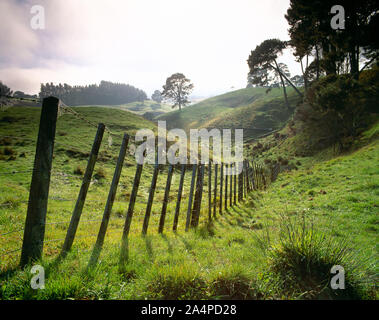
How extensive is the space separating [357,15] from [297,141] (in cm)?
1727

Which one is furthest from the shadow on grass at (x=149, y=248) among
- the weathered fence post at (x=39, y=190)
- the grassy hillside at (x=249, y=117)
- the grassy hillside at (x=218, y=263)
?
the grassy hillside at (x=249, y=117)

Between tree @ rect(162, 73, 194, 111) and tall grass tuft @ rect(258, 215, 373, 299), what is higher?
tree @ rect(162, 73, 194, 111)

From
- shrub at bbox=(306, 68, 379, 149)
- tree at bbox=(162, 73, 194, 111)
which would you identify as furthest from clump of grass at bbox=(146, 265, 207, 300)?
tree at bbox=(162, 73, 194, 111)

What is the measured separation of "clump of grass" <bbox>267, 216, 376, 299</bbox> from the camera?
252 centimetres

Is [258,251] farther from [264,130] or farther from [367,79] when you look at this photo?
[264,130]

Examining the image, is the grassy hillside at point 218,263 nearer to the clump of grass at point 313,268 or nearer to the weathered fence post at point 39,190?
the clump of grass at point 313,268

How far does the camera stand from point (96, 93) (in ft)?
585

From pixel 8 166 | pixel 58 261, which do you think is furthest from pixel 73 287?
pixel 8 166

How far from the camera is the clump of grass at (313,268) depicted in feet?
8.28

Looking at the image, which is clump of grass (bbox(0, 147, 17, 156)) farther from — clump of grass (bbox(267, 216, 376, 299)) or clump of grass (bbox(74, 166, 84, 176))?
clump of grass (bbox(267, 216, 376, 299))

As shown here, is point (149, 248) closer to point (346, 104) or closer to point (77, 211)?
point (77, 211)

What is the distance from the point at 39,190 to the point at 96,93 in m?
204

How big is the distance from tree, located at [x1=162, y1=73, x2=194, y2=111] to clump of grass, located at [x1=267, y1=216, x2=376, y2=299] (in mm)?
98285

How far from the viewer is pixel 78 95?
16962cm
